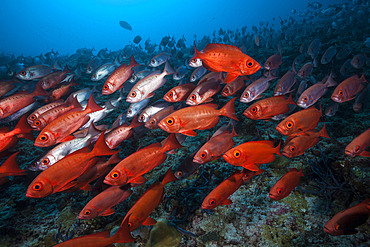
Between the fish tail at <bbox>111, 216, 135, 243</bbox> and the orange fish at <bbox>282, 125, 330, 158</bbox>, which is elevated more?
the fish tail at <bbox>111, 216, 135, 243</bbox>

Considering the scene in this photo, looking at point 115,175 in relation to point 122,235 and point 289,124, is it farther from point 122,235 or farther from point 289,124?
point 289,124

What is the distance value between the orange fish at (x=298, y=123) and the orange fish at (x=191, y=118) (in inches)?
28.7

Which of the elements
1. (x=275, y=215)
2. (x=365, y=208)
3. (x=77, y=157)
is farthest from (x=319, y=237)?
(x=77, y=157)

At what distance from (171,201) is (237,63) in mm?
2552

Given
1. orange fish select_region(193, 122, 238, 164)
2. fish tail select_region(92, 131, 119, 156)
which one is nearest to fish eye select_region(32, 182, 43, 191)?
fish tail select_region(92, 131, 119, 156)

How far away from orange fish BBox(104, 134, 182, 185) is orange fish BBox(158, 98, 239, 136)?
0.23 metres

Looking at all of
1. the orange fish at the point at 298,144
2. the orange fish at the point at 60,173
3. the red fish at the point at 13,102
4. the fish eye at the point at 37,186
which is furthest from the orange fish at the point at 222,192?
the red fish at the point at 13,102

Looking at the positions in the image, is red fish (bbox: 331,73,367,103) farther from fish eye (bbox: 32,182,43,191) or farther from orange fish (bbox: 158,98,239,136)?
fish eye (bbox: 32,182,43,191)

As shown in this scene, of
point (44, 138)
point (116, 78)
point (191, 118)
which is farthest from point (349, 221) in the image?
point (116, 78)

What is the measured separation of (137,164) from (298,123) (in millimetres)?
Answer: 2367

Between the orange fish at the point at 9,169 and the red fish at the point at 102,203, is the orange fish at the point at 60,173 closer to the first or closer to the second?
the red fish at the point at 102,203

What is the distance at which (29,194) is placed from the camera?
181 cm

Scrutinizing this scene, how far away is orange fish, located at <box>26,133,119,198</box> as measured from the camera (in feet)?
6.03

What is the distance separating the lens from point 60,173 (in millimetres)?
1887
